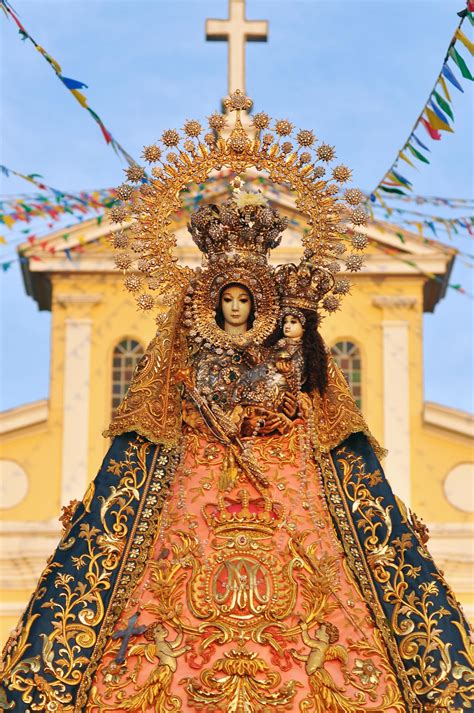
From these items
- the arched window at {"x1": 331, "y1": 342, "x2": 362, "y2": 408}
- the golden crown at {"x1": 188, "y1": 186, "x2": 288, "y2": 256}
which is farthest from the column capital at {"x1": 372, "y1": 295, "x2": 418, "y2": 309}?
the golden crown at {"x1": 188, "y1": 186, "x2": 288, "y2": 256}

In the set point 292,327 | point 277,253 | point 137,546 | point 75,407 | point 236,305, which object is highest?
point 277,253

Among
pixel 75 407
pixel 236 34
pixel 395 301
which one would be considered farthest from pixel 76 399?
pixel 236 34

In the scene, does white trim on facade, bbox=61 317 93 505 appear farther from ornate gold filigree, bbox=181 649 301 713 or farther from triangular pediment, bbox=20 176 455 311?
ornate gold filigree, bbox=181 649 301 713

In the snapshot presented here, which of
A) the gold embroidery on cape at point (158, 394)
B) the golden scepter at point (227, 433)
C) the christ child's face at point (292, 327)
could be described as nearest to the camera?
the golden scepter at point (227, 433)

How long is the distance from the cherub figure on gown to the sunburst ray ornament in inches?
0.5

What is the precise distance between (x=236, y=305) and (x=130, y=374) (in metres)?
17.6

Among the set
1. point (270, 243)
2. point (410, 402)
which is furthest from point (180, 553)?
point (410, 402)

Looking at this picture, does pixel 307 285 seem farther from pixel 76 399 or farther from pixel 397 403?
pixel 76 399

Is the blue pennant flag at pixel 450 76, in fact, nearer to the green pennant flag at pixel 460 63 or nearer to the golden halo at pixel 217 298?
the green pennant flag at pixel 460 63

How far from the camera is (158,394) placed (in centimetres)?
931

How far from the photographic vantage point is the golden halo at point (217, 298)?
9.44 metres

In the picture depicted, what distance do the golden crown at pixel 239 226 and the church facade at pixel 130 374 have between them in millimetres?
16592

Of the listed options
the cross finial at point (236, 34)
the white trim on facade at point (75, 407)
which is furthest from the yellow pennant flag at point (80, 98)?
the white trim on facade at point (75, 407)

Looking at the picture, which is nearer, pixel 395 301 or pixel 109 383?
pixel 109 383
